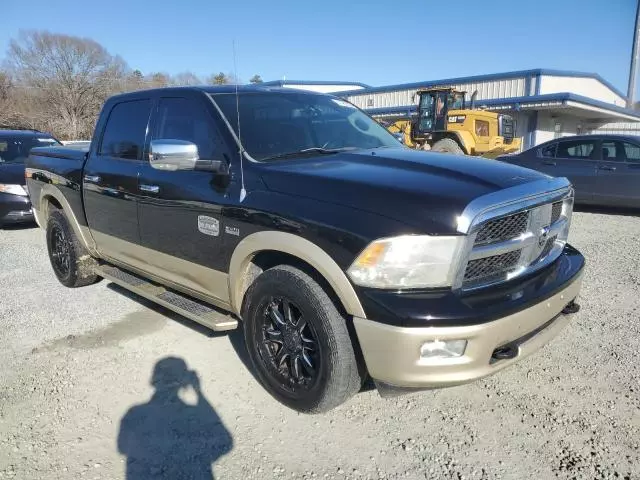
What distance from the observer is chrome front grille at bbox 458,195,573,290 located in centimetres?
252

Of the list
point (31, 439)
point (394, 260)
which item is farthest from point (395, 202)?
point (31, 439)

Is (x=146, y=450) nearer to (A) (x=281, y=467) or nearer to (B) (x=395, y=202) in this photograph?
(A) (x=281, y=467)

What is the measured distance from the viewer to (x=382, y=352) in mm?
2479

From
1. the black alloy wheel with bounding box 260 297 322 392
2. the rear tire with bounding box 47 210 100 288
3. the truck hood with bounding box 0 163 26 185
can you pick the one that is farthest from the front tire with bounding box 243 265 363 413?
the truck hood with bounding box 0 163 26 185

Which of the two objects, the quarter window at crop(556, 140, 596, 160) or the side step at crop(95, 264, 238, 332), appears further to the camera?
the quarter window at crop(556, 140, 596, 160)

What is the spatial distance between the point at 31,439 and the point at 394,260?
7.35 feet

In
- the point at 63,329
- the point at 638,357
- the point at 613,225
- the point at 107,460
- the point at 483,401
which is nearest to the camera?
the point at 107,460

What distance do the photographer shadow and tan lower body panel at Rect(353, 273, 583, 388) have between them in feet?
3.17

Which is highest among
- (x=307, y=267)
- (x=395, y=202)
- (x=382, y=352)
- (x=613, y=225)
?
(x=395, y=202)

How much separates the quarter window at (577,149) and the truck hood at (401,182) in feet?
24.8

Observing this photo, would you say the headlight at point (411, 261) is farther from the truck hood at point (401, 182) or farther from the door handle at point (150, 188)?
the door handle at point (150, 188)

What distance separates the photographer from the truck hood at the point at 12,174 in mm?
8383

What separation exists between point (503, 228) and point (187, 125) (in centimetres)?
233

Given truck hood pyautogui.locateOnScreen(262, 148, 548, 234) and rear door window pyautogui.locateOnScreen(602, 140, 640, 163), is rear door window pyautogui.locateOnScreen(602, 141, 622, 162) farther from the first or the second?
truck hood pyautogui.locateOnScreen(262, 148, 548, 234)
